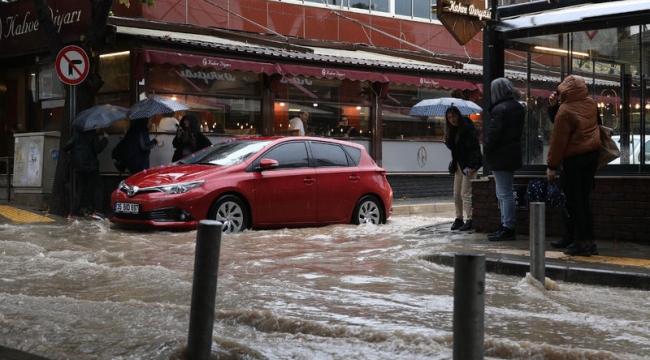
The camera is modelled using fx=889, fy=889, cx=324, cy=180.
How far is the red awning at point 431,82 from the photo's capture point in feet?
71.3

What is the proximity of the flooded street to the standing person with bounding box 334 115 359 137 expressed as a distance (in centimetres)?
1017

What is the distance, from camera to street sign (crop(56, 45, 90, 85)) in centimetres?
1498

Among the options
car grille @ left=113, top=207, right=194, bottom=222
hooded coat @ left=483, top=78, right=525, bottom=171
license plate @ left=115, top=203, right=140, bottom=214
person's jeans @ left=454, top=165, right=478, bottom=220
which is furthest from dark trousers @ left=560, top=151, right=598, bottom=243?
license plate @ left=115, top=203, right=140, bottom=214

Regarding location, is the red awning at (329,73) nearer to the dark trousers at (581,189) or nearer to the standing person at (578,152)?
the standing person at (578,152)

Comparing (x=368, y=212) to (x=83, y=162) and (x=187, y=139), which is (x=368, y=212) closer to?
(x=187, y=139)

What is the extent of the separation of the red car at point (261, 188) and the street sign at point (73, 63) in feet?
8.56

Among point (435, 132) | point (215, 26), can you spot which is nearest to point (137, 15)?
point (215, 26)

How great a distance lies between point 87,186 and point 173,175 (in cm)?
392

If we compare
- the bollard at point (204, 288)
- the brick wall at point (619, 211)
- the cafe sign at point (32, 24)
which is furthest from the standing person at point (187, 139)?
the bollard at point (204, 288)

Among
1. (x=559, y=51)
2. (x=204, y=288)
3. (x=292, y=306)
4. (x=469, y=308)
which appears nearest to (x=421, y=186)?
(x=559, y=51)

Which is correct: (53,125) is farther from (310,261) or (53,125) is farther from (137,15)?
(310,261)

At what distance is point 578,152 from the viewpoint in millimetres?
9328

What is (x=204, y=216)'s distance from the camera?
41.8 ft

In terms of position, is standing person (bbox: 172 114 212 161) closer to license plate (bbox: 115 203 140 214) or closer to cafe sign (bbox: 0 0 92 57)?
license plate (bbox: 115 203 140 214)
